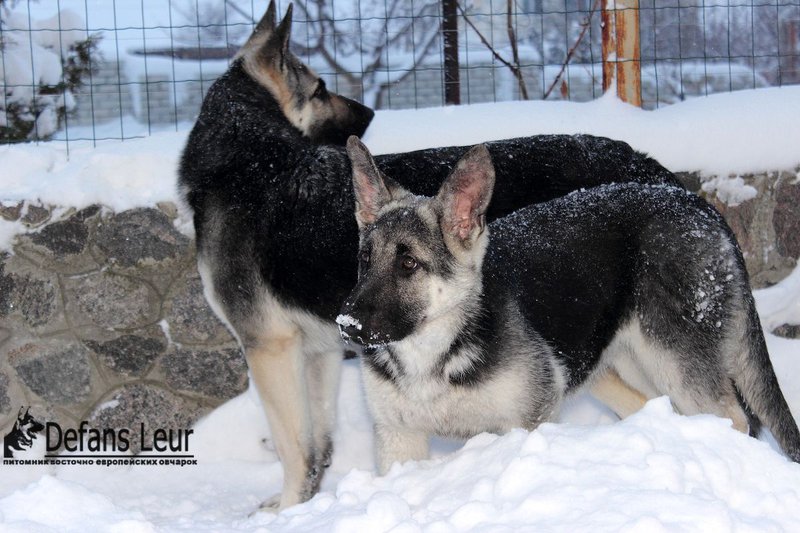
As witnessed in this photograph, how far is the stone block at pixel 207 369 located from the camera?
20.5ft

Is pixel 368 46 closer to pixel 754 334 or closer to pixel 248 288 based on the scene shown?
pixel 248 288

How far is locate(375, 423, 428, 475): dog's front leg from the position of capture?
3979 millimetres

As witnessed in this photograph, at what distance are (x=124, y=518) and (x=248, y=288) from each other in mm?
1669

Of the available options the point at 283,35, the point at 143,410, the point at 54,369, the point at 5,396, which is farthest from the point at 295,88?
the point at 5,396

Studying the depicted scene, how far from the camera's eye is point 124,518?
3469 millimetres

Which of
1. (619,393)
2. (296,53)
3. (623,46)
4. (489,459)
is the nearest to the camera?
(489,459)

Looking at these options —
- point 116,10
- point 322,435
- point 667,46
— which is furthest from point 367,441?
point 667,46

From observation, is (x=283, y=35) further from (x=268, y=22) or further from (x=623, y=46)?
(x=623, y=46)

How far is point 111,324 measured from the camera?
6.23 m

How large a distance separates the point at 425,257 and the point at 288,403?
157 cm

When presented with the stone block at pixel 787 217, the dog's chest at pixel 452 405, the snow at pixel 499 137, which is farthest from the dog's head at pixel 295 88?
the stone block at pixel 787 217

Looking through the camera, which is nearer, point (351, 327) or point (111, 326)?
point (351, 327)
